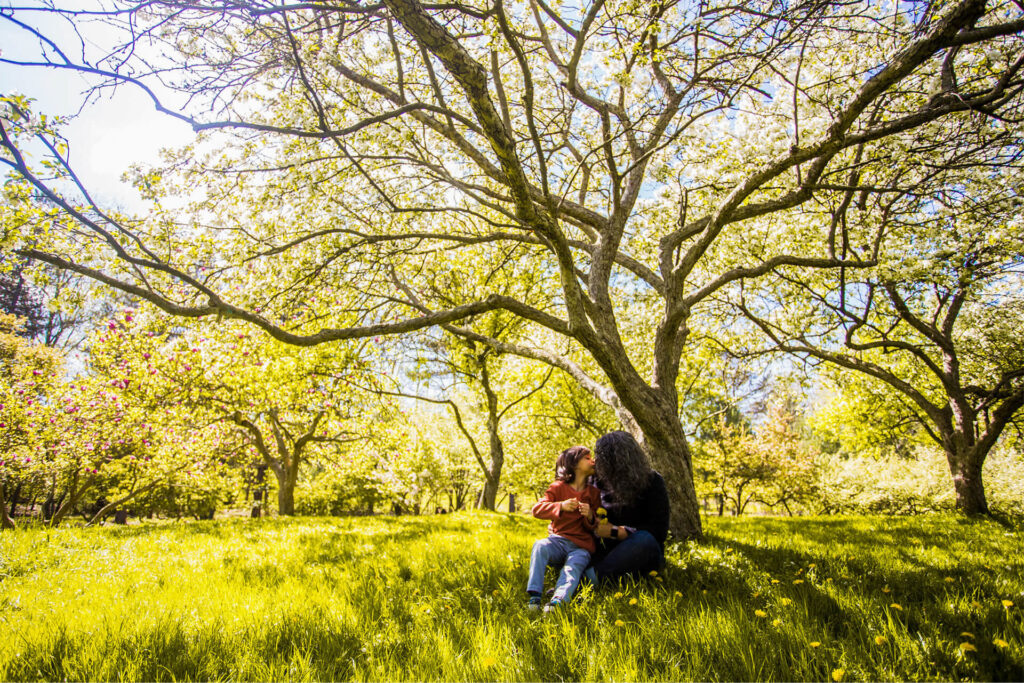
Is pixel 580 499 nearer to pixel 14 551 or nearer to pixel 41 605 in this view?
pixel 41 605

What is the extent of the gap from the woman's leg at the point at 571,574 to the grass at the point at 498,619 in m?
0.14

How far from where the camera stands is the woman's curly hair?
13.3 ft

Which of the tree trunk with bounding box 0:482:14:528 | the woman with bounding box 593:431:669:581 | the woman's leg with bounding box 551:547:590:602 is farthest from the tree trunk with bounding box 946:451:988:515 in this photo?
the tree trunk with bounding box 0:482:14:528

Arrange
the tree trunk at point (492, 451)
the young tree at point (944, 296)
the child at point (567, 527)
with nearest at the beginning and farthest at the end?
the child at point (567, 527) → the young tree at point (944, 296) → the tree trunk at point (492, 451)

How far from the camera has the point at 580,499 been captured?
4203 mm

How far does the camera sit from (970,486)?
11.0 meters

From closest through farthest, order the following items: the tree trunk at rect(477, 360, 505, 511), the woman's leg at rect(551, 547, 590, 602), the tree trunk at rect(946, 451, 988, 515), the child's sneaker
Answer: the child's sneaker
the woman's leg at rect(551, 547, 590, 602)
the tree trunk at rect(946, 451, 988, 515)
the tree trunk at rect(477, 360, 505, 511)

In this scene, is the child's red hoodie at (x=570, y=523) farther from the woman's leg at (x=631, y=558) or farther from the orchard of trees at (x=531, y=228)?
the orchard of trees at (x=531, y=228)

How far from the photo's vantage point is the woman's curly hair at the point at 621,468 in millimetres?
4059

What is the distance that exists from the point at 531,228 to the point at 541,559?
344 cm

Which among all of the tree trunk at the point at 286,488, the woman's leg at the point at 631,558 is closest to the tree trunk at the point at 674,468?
the woman's leg at the point at 631,558

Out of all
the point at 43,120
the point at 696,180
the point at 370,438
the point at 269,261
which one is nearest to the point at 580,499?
the point at 43,120

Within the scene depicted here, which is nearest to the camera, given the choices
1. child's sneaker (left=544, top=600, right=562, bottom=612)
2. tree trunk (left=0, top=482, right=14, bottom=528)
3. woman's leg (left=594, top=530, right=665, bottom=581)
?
child's sneaker (left=544, top=600, right=562, bottom=612)

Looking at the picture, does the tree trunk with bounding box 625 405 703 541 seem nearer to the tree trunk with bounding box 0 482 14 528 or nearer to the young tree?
the young tree
